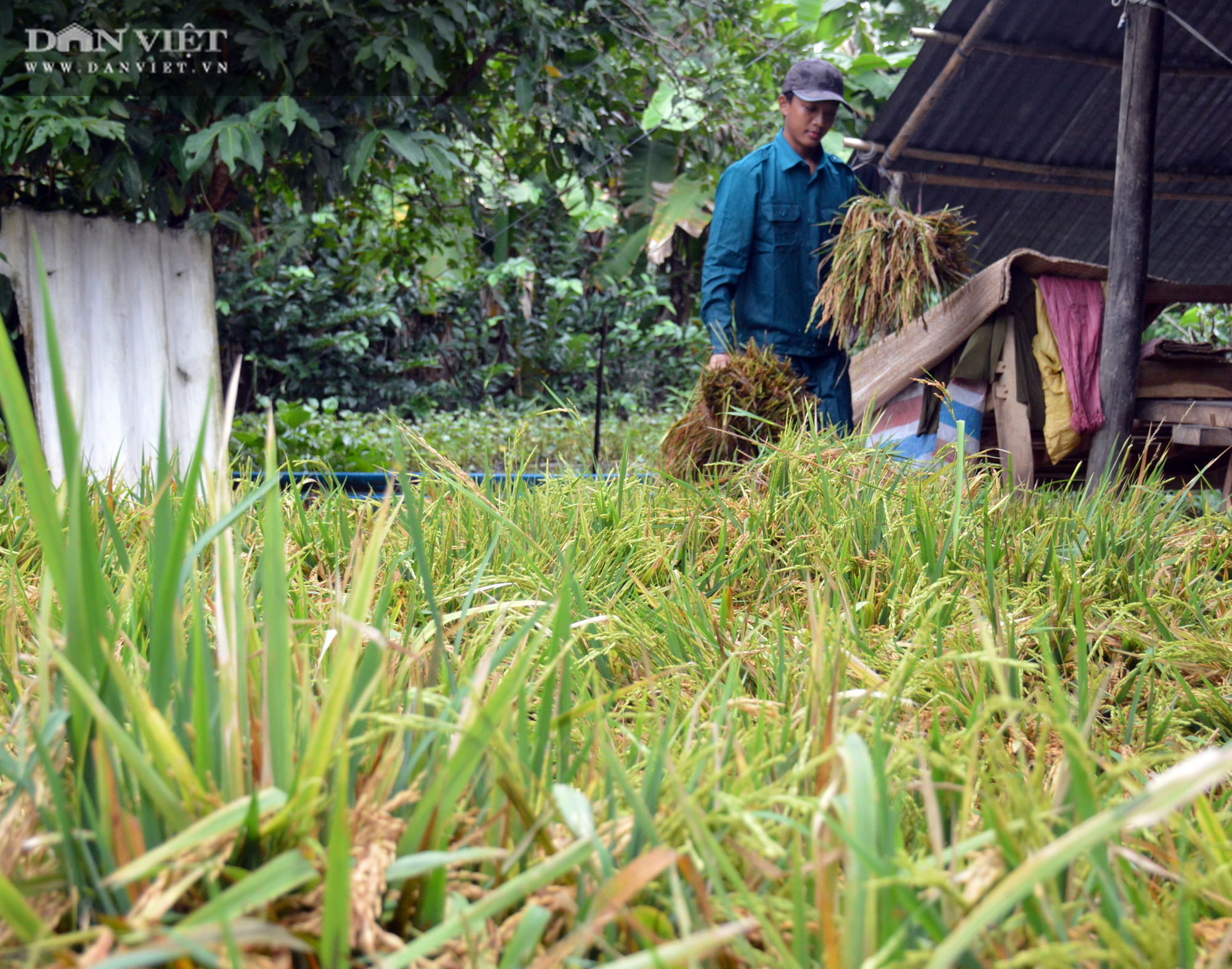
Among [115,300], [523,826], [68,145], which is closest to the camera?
[523,826]

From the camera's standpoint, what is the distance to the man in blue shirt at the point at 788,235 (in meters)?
3.42

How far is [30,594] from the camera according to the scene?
146 centimetres

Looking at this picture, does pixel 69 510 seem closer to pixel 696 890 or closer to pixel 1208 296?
pixel 696 890

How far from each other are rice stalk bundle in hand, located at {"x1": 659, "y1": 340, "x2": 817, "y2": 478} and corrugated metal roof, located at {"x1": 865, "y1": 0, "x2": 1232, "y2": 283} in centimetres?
212

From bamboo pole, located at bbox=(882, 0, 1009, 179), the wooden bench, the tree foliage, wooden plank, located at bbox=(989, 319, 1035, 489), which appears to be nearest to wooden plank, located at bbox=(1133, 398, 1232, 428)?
the wooden bench

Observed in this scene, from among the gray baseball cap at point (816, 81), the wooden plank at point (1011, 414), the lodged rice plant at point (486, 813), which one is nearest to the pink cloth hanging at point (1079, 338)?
the wooden plank at point (1011, 414)

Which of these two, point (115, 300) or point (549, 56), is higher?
point (549, 56)

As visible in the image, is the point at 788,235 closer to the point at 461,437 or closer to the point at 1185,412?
the point at 1185,412

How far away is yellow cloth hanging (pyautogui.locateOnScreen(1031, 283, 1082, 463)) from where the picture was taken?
3.18m

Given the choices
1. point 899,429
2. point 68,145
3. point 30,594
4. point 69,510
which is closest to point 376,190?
point 68,145

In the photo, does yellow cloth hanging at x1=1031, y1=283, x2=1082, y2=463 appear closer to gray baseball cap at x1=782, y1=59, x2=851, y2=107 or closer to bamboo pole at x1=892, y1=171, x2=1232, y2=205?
gray baseball cap at x1=782, y1=59, x2=851, y2=107

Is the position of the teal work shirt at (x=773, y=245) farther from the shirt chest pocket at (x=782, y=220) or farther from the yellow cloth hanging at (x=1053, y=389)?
the yellow cloth hanging at (x=1053, y=389)

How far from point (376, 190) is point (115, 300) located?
2.36 metres

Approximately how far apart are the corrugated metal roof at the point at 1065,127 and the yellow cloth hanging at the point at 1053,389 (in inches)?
53.4
